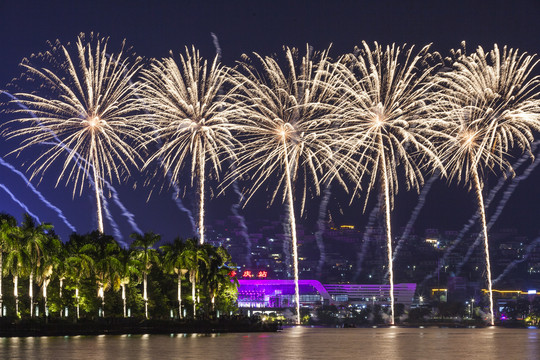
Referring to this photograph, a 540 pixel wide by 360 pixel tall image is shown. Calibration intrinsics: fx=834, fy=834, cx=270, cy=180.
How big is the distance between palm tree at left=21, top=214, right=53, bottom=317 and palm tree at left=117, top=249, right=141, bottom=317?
1397 cm

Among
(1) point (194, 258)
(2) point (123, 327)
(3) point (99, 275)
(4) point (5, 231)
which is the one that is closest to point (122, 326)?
(2) point (123, 327)

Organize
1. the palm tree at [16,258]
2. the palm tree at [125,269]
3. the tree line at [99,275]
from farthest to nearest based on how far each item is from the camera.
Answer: the palm tree at [125,269], the tree line at [99,275], the palm tree at [16,258]

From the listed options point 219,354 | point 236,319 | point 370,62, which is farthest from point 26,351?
point 236,319

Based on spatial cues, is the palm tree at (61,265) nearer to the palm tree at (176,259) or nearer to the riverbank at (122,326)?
the riverbank at (122,326)

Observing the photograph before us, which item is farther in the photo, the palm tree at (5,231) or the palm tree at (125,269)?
the palm tree at (125,269)

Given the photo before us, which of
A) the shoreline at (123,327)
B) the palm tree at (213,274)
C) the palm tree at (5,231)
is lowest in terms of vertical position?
the shoreline at (123,327)

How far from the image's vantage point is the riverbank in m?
76.9

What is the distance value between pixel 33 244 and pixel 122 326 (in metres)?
13.5

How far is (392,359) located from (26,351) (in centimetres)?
2107

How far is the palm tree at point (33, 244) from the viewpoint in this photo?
85500 mm

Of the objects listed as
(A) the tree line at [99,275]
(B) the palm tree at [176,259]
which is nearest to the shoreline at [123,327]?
(A) the tree line at [99,275]

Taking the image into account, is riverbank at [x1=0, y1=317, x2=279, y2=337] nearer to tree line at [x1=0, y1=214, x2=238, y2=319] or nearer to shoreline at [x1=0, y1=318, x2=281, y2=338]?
shoreline at [x1=0, y1=318, x2=281, y2=338]

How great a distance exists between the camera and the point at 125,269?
102 m

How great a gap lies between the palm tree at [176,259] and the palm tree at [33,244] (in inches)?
1090
